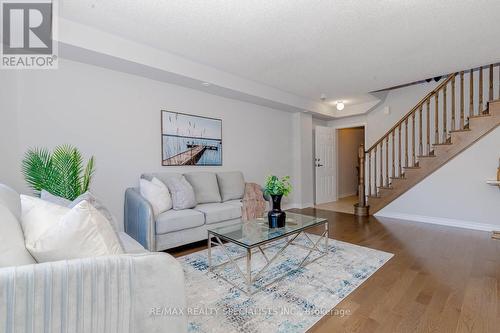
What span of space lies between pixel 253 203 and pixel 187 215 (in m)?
1.19

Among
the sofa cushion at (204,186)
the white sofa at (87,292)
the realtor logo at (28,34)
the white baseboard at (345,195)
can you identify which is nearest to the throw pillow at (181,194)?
the sofa cushion at (204,186)

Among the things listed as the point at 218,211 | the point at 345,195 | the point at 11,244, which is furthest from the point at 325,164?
the point at 11,244

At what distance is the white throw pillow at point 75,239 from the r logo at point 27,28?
2.18 m

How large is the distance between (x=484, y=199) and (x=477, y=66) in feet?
6.53

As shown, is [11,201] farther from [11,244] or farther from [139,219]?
[139,219]

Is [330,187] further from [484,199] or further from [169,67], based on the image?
[169,67]

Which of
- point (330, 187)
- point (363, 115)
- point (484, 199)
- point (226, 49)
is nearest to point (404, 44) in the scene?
point (226, 49)

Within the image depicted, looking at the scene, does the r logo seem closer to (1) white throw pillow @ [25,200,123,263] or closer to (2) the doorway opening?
(1) white throw pillow @ [25,200,123,263]

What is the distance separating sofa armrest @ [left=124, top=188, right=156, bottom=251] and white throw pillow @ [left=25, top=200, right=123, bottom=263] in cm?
153

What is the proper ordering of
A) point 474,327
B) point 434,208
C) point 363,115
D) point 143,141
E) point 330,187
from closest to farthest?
point 474,327
point 143,141
point 434,208
point 363,115
point 330,187

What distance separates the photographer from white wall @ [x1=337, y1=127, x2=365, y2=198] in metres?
7.16

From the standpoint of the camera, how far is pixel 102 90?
2.96 m

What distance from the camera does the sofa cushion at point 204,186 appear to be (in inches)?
138

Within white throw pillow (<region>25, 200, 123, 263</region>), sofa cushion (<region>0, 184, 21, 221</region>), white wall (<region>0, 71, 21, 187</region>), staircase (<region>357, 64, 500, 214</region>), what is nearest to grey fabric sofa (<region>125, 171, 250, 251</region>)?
white wall (<region>0, 71, 21, 187</region>)
